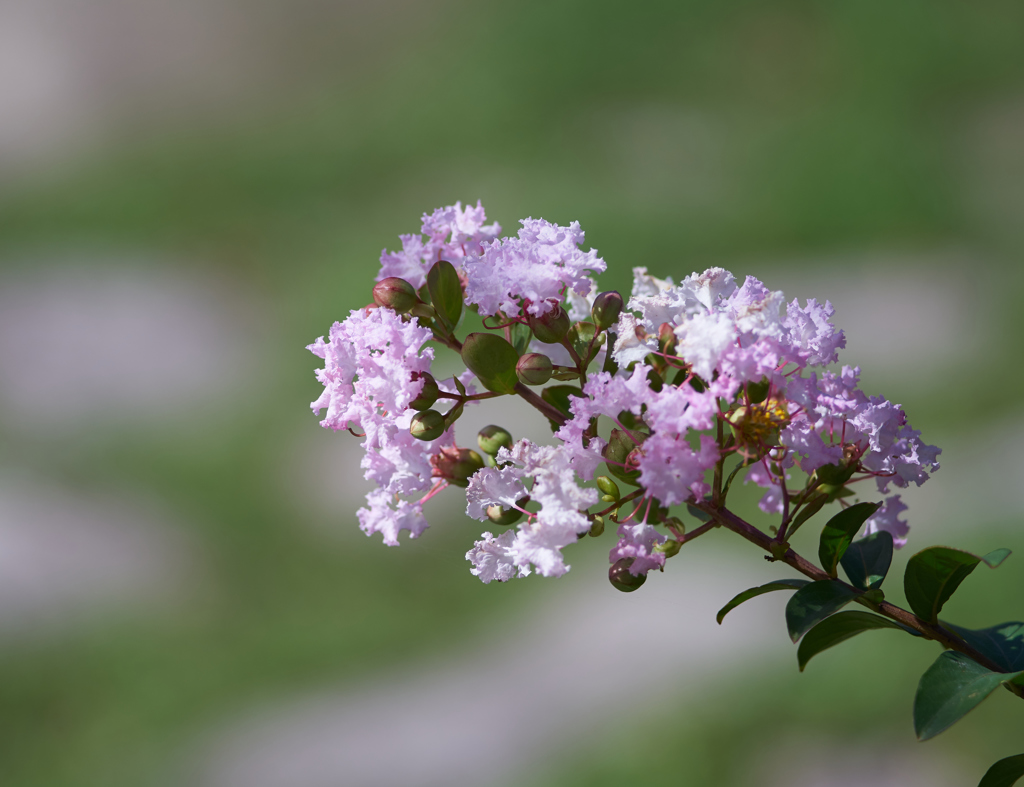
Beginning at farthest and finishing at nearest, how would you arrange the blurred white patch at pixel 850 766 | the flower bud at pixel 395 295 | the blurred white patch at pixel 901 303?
the blurred white patch at pixel 901 303 → the blurred white patch at pixel 850 766 → the flower bud at pixel 395 295

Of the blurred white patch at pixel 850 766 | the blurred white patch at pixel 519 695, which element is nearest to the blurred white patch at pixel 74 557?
the blurred white patch at pixel 519 695

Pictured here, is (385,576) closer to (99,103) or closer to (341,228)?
(341,228)

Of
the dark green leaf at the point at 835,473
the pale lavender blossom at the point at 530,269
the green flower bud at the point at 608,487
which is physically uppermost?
the pale lavender blossom at the point at 530,269

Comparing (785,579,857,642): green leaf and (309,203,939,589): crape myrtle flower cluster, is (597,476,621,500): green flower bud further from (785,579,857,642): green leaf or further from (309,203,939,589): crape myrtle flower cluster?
(785,579,857,642): green leaf

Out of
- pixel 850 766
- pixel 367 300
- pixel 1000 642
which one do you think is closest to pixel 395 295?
pixel 1000 642

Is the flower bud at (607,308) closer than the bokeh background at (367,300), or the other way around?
the flower bud at (607,308)

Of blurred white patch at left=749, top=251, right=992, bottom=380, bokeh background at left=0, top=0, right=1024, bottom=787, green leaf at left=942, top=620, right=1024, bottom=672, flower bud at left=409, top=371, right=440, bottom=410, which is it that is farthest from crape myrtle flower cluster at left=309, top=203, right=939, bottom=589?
blurred white patch at left=749, top=251, right=992, bottom=380

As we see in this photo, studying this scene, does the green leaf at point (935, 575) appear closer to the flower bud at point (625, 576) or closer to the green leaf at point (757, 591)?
the green leaf at point (757, 591)
